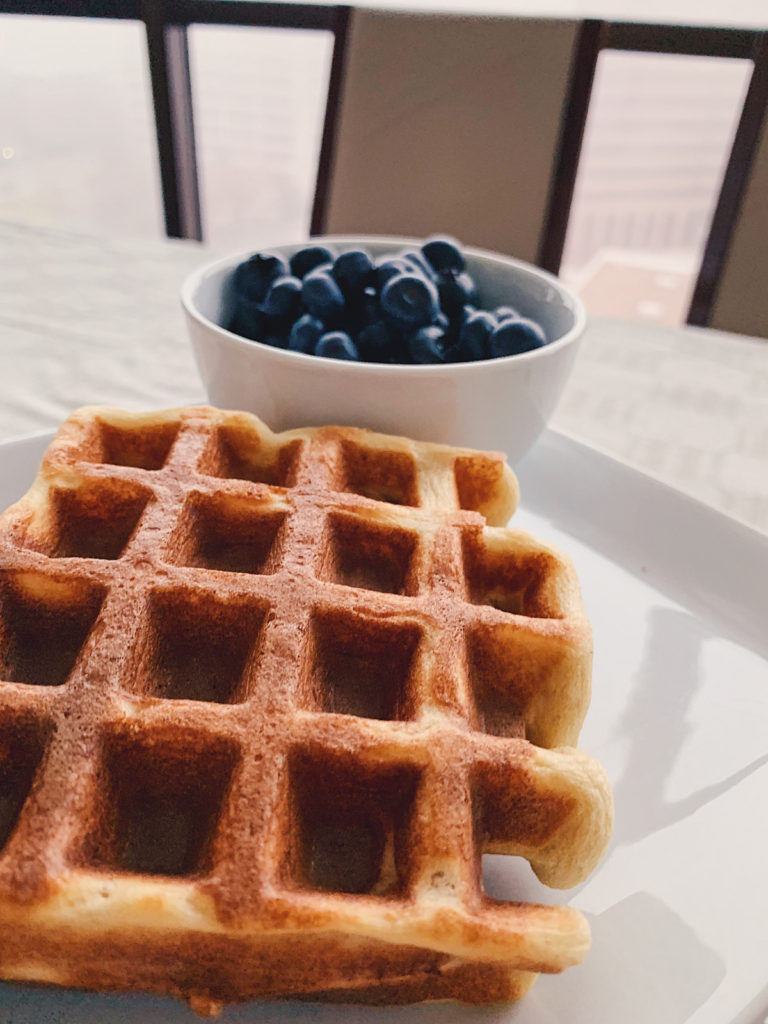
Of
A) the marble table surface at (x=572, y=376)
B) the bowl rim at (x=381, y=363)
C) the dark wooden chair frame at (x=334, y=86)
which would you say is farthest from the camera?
the dark wooden chair frame at (x=334, y=86)

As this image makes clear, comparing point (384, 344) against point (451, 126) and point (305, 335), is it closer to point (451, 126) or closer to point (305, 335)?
point (305, 335)

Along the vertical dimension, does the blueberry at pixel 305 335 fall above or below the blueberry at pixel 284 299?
below

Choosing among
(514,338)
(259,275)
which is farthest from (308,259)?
(514,338)

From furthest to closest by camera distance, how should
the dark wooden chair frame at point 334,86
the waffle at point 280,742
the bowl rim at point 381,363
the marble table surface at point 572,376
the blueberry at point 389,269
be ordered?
the dark wooden chair frame at point 334,86, the marble table surface at point 572,376, the blueberry at point 389,269, the bowl rim at point 381,363, the waffle at point 280,742

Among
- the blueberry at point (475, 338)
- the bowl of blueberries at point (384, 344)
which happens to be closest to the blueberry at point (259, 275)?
the bowl of blueberries at point (384, 344)

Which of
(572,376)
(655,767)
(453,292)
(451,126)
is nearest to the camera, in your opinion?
(655,767)

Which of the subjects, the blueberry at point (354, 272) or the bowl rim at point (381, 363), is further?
the blueberry at point (354, 272)

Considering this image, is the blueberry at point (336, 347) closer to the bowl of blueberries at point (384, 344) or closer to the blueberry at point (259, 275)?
the bowl of blueberries at point (384, 344)

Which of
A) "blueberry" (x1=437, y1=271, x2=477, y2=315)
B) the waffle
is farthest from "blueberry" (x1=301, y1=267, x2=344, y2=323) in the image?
the waffle

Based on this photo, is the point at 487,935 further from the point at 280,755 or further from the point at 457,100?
the point at 457,100
